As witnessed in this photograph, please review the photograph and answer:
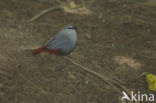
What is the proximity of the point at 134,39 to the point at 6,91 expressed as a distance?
321cm

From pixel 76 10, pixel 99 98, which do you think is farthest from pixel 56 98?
pixel 76 10

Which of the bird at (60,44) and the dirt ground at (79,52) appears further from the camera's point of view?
the bird at (60,44)

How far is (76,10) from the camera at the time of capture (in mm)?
6312

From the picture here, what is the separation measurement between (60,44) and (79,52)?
539 millimetres

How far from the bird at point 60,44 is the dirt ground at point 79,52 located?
0.12 m

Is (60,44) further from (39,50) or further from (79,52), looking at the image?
(79,52)

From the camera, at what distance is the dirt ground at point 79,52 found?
324 cm

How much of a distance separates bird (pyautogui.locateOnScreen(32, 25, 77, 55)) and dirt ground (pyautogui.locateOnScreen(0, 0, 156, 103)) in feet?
0.40

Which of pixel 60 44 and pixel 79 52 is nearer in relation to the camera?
pixel 60 44

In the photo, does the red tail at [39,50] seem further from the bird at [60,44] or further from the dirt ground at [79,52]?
the dirt ground at [79,52]

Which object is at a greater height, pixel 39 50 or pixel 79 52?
pixel 39 50

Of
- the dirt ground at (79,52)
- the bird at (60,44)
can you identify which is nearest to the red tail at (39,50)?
the bird at (60,44)

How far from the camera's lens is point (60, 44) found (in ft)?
13.5

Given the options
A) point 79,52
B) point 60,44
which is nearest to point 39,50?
point 60,44
